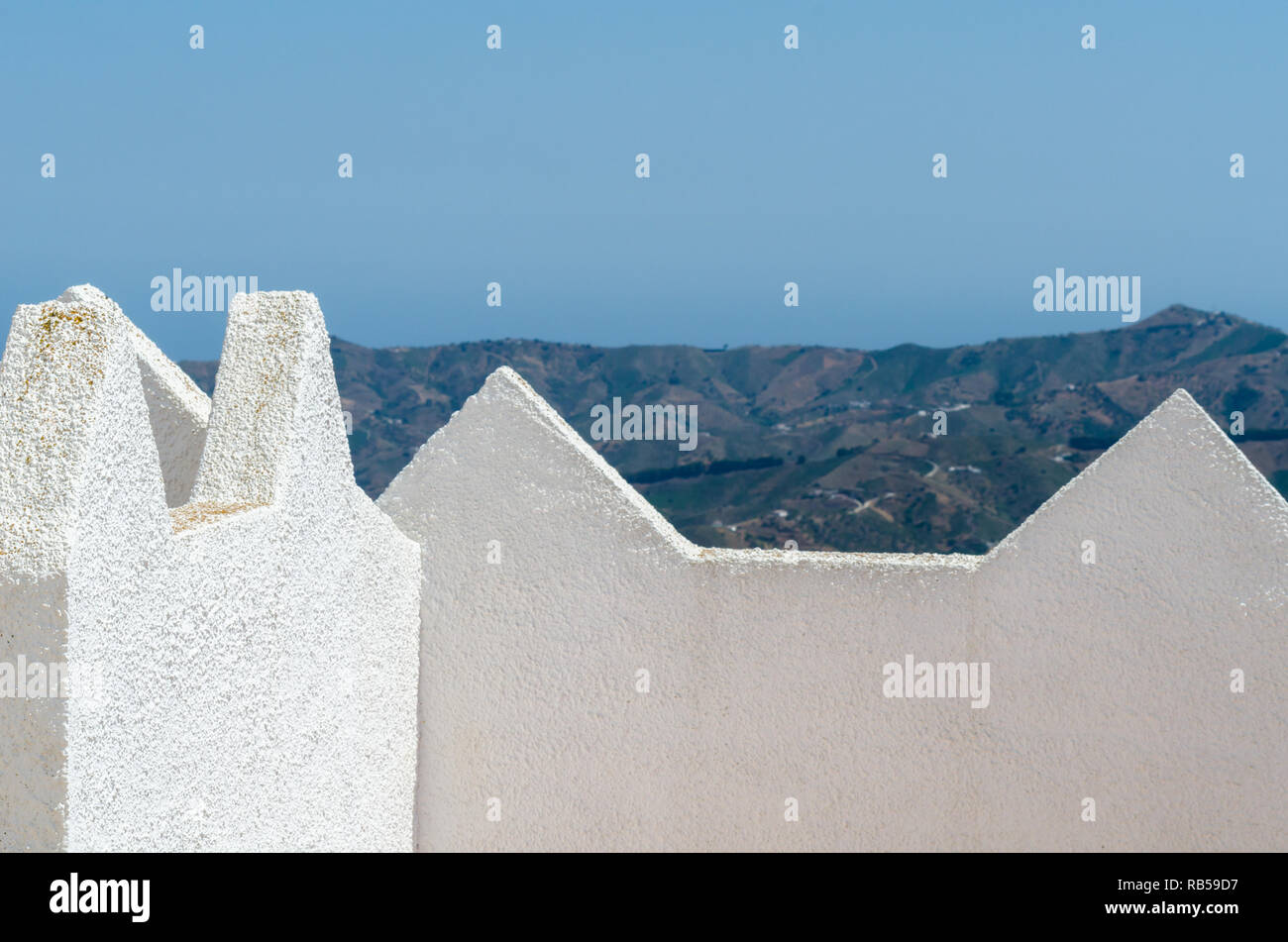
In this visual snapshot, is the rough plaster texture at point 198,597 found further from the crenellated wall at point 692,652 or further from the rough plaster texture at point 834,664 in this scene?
the rough plaster texture at point 834,664

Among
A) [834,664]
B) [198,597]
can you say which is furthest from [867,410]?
[198,597]

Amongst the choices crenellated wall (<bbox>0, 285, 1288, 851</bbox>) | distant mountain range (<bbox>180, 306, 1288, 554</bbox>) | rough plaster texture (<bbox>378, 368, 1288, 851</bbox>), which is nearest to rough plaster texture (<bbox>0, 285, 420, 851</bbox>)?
crenellated wall (<bbox>0, 285, 1288, 851</bbox>)

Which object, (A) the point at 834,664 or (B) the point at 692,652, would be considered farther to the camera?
(B) the point at 692,652

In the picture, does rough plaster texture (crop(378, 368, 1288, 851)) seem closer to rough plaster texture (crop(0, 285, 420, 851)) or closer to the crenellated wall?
the crenellated wall

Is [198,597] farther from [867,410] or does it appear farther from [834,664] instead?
[867,410]

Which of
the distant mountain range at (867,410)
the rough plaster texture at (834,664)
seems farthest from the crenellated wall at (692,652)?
the distant mountain range at (867,410)

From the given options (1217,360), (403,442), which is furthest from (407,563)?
(1217,360)
